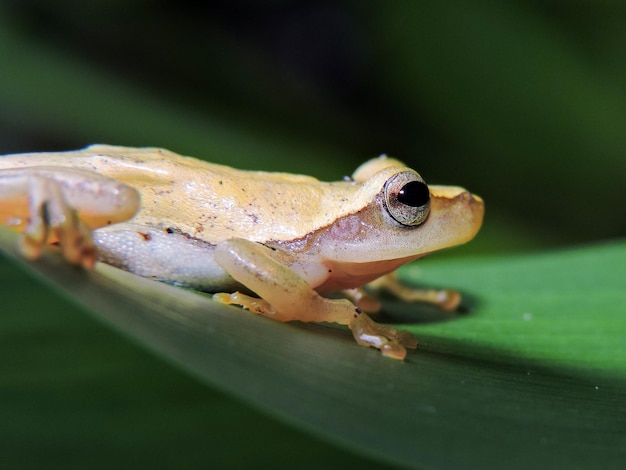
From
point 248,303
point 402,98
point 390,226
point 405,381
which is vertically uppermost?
point 402,98

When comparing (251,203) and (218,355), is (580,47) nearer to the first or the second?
(251,203)

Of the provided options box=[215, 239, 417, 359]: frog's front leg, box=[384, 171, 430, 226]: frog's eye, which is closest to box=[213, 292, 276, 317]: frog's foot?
box=[215, 239, 417, 359]: frog's front leg

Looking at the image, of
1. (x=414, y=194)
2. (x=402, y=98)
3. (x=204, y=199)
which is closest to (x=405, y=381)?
(x=414, y=194)

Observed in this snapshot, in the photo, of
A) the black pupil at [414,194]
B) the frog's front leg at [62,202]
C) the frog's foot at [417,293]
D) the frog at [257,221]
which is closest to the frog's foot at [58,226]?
the frog's front leg at [62,202]

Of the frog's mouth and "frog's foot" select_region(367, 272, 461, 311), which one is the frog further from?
"frog's foot" select_region(367, 272, 461, 311)

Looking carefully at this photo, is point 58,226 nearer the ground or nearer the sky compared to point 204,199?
nearer the ground

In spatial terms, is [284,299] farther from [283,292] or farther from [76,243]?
[76,243]

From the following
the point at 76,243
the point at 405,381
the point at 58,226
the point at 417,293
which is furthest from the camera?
the point at 417,293
